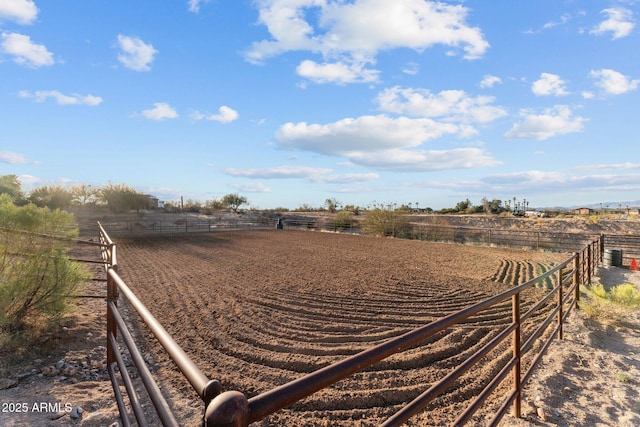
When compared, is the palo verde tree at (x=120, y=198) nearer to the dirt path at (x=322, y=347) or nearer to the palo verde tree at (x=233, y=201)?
the palo verde tree at (x=233, y=201)

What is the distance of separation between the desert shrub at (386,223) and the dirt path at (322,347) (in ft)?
42.6

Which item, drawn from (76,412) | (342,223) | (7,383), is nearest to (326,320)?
(76,412)

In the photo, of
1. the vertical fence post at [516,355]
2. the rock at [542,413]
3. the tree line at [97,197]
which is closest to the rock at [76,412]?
the vertical fence post at [516,355]

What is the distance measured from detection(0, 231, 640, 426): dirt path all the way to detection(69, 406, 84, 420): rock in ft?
0.12

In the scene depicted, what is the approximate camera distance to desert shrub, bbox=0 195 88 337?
14.4ft

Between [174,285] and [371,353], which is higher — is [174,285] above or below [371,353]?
below

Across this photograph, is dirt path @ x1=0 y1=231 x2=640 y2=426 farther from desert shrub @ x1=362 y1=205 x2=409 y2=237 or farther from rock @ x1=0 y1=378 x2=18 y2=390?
desert shrub @ x1=362 y1=205 x2=409 y2=237

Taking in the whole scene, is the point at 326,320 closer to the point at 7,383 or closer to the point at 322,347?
the point at 322,347

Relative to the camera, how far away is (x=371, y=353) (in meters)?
1.26

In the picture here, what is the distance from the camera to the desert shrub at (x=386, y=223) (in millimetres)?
23172

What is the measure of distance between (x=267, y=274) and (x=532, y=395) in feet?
24.9

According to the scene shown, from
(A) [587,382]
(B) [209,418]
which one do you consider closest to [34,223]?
(B) [209,418]

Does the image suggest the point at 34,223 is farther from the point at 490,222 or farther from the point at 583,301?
the point at 490,222

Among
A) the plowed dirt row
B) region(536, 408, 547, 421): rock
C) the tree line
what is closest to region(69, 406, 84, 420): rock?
the plowed dirt row
